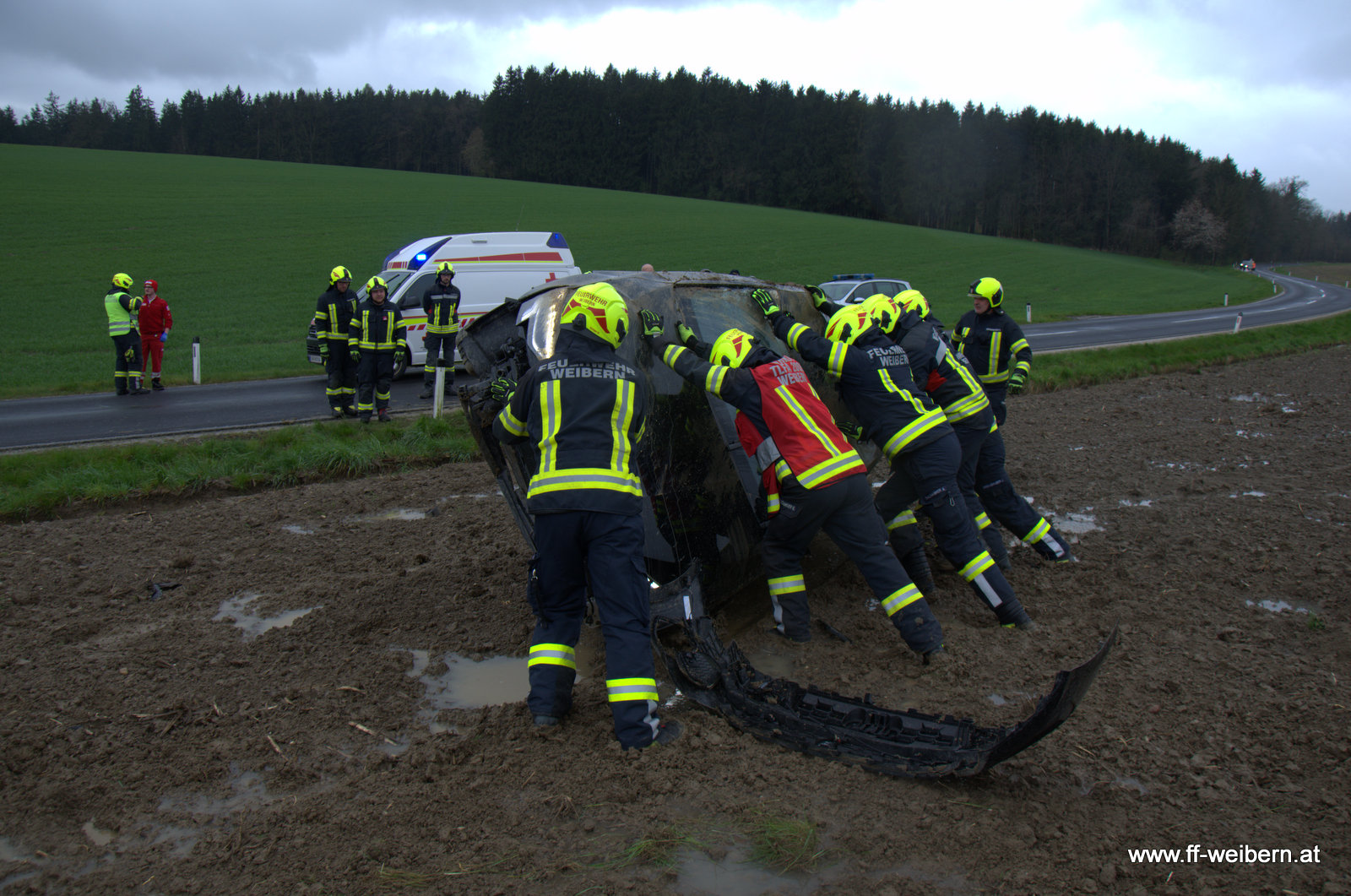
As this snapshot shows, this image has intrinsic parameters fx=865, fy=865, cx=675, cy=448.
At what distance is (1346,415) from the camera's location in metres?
10.1

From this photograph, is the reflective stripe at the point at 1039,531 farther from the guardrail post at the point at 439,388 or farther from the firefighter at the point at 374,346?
the firefighter at the point at 374,346

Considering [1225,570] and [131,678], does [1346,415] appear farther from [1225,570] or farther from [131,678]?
[131,678]

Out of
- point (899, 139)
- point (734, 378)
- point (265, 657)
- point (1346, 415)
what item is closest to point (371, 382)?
point (265, 657)

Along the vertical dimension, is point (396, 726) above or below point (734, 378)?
below

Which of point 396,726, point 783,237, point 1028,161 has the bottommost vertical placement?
point 396,726

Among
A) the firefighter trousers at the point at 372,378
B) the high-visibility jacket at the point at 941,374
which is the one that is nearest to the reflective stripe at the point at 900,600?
the high-visibility jacket at the point at 941,374

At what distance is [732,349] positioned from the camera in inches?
172

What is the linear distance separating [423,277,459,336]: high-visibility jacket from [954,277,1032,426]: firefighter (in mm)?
6940

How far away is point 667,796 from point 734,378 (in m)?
2.02

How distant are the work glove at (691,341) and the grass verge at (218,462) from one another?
438cm

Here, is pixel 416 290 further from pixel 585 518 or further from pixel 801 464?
pixel 585 518

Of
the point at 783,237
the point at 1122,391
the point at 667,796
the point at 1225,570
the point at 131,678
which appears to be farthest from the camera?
the point at 783,237

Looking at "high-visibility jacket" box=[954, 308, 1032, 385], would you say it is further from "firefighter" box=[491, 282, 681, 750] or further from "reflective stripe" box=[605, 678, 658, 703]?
"reflective stripe" box=[605, 678, 658, 703]

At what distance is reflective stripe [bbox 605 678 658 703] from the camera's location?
350 centimetres
